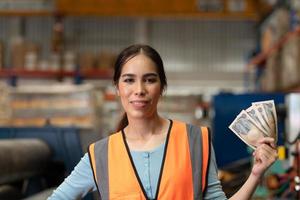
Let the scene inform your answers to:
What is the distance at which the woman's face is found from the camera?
1.92 m

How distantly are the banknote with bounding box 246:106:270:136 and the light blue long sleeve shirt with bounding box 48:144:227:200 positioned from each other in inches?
7.1

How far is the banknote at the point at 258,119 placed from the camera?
1857mm

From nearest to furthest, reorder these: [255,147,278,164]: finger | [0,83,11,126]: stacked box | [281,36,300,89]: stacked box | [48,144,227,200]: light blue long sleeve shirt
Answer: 1. [255,147,278,164]: finger
2. [48,144,227,200]: light blue long sleeve shirt
3. [281,36,300,89]: stacked box
4. [0,83,11,126]: stacked box

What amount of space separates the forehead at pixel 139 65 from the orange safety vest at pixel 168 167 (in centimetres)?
22

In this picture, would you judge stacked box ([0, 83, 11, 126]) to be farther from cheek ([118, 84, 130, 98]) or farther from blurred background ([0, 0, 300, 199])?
cheek ([118, 84, 130, 98])

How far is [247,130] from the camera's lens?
1.90 metres

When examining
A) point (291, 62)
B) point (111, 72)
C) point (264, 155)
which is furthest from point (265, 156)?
point (111, 72)

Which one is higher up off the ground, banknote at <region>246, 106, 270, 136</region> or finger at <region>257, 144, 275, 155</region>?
banknote at <region>246, 106, 270, 136</region>

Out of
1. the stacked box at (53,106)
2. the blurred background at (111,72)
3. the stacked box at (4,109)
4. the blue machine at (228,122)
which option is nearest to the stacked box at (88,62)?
the blurred background at (111,72)

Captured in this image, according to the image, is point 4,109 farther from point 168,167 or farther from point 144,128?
point 168,167

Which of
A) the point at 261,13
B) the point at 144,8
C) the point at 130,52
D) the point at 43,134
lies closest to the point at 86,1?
the point at 144,8

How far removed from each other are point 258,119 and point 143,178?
1.42ft

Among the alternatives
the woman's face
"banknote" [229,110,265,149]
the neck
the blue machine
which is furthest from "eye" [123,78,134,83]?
the blue machine

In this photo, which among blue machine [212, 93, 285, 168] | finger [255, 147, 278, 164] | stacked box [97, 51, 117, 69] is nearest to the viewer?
finger [255, 147, 278, 164]
